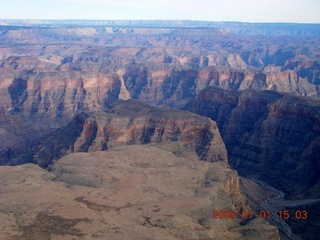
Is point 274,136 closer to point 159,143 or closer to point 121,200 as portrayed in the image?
point 159,143

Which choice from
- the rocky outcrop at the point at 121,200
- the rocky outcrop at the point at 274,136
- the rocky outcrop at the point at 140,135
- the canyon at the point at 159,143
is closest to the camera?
the rocky outcrop at the point at 121,200

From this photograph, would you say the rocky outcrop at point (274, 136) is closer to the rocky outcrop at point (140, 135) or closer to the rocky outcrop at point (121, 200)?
the rocky outcrop at point (140, 135)

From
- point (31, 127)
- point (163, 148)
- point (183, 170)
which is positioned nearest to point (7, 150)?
point (31, 127)

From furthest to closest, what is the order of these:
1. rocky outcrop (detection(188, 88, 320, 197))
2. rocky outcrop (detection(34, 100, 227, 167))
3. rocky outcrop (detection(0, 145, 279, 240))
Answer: rocky outcrop (detection(34, 100, 227, 167))
rocky outcrop (detection(188, 88, 320, 197))
rocky outcrop (detection(0, 145, 279, 240))

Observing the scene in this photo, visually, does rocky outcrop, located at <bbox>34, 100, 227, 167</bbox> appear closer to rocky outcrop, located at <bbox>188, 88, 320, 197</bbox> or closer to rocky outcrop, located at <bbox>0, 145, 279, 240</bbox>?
rocky outcrop, located at <bbox>188, 88, 320, 197</bbox>

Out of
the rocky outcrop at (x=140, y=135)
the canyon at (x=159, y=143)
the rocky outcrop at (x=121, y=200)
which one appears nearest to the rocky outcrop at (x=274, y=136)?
the canyon at (x=159, y=143)

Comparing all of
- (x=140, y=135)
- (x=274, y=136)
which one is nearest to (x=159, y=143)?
(x=140, y=135)

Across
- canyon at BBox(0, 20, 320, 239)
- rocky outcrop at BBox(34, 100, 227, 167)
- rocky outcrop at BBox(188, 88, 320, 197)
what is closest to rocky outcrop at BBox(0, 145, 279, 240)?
canyon at BBox(0, 20, 320, 239)
